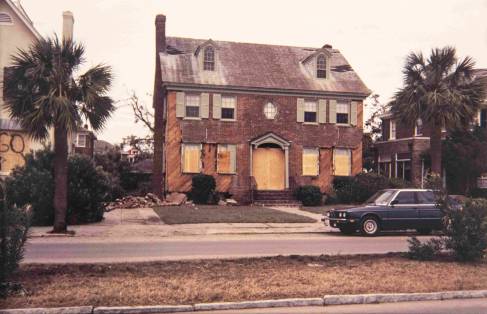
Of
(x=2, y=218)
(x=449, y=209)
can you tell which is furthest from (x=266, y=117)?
(x=2, y=218)

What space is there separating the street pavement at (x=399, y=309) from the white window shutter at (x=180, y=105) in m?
24.2

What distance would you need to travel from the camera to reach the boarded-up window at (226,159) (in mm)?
31969

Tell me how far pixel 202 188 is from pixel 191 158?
2119mm

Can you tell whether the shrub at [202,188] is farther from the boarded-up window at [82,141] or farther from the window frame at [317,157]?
the boarded-up window at [82,141]

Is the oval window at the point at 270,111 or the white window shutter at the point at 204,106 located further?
the oval window at the point at 270,111

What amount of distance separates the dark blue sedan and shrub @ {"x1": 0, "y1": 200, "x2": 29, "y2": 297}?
38.0ft

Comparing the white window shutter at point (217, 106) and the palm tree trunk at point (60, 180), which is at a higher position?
the white window shutter at point (217, 106)

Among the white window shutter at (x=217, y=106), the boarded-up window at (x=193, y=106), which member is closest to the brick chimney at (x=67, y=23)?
the boarded-up window at (x=193, y=106)

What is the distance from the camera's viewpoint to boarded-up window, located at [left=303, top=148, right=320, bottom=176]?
33094 mm

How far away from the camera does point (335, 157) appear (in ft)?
110

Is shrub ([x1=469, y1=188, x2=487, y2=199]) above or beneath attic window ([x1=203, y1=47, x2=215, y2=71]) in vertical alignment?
beneath

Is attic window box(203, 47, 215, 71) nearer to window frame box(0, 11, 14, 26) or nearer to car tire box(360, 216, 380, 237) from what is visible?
window frame box(0, 11, 14, 26)

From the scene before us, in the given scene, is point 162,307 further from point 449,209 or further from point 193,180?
point 193,180

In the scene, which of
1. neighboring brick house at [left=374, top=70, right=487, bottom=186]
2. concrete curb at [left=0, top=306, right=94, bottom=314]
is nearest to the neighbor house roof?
neighboring brick house at [left=374, top=70, right=487, bottom=186]
